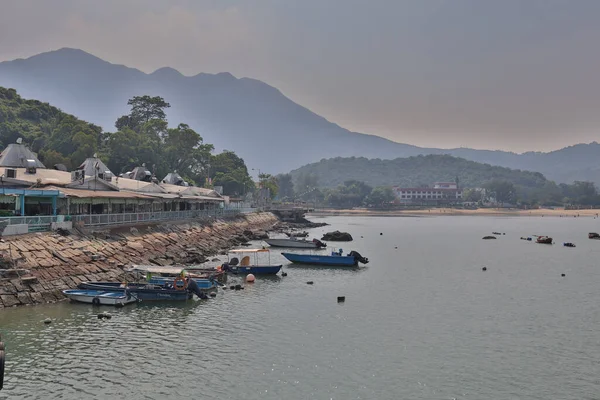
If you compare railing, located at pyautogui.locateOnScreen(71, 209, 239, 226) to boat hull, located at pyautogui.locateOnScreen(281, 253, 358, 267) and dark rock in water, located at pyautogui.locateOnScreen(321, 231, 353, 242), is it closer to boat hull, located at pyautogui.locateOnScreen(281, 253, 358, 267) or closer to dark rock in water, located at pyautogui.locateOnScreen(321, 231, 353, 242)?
boat hull, located at pyautogui.locateOnScreen(281, 253, 358, 267)

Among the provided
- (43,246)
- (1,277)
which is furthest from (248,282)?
(1,277)

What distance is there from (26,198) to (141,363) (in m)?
29.8

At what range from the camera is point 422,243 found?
9744 centimetres

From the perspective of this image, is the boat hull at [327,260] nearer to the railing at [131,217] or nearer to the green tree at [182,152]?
the railing at [131,217]

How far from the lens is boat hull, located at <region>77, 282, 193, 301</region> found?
3622cm

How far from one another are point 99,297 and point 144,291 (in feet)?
10.8

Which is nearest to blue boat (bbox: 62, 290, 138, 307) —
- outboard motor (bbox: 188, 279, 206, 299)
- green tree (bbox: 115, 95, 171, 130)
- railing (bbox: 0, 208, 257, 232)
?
outboard motor (bbox: 188, 279, 206, 299)

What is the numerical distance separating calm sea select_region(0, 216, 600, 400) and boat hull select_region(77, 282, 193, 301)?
114cm

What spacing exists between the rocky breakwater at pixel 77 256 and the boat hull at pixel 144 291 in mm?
1809

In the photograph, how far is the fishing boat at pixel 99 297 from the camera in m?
34.6

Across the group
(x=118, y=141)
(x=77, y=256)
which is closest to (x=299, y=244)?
(x=77, y=256)

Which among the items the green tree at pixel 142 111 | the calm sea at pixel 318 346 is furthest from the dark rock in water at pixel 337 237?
the green tree at pixel 142 111

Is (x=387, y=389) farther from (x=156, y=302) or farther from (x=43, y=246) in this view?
(x=43, y=246)

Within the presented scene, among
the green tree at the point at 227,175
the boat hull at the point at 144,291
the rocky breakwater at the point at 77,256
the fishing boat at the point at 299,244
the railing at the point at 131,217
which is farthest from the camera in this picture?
the green tree at the point at 227,175
